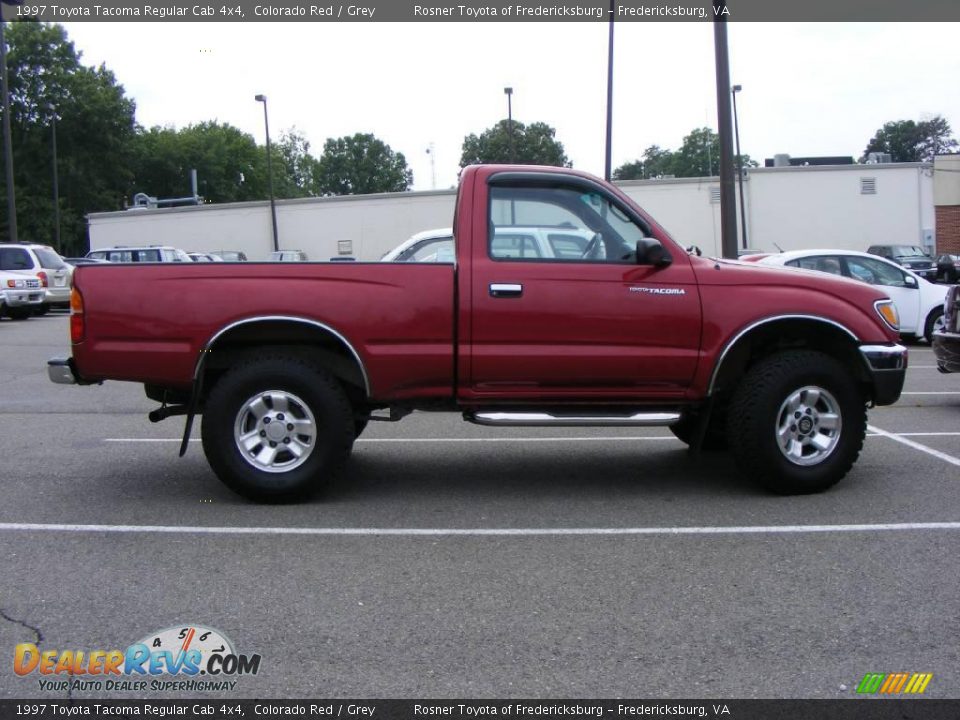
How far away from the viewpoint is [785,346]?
675 cm

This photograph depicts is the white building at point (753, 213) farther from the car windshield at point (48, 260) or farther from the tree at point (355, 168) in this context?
the tree at point (355, 168)

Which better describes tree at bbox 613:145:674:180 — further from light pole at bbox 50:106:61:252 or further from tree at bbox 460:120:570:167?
light pole at bbox 50:106:61:252

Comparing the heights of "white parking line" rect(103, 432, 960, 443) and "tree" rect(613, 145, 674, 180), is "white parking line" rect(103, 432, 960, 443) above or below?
below

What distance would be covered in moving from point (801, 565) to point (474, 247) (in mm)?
2748

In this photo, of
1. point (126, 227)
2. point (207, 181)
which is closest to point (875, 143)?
point (207, 181)

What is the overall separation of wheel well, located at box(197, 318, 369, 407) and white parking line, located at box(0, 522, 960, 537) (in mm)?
974

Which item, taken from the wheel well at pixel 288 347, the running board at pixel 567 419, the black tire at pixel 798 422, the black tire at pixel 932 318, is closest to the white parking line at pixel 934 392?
the black tire at pixel 932 318

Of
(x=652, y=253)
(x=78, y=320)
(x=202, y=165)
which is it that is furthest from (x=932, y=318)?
(x=202, y=165)

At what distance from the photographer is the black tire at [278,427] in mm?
6184

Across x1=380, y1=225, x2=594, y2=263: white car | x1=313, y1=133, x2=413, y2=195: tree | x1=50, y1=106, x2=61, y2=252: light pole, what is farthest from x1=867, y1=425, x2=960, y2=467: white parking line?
x1=313, y1=133, x2=413, y2=195: tree

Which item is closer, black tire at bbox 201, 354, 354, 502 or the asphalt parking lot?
the asphalt parking lot

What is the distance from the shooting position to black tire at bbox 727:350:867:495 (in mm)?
6426

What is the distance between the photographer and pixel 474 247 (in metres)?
6.38
